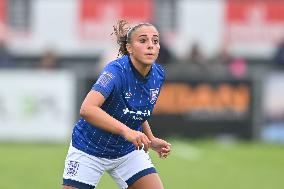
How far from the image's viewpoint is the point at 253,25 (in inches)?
1267

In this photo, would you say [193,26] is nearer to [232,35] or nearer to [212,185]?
[232,35]

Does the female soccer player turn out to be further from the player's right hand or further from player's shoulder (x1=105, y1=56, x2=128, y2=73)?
the player's right hand

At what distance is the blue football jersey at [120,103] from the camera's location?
28.8ft

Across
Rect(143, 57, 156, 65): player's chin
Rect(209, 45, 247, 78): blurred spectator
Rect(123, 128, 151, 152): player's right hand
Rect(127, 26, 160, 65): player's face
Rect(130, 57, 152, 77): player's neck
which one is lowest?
Rect(209, 45, 247, 78): blurred spectator

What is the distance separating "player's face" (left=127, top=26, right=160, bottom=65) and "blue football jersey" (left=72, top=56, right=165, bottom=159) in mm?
149

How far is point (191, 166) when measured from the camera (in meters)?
17.5

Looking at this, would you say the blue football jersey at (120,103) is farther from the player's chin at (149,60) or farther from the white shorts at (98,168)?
the player's chin at (149,60)

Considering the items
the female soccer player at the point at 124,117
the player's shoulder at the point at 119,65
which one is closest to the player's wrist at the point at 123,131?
the female soccer player at the point at 124,117

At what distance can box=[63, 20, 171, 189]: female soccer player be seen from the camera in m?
8.83

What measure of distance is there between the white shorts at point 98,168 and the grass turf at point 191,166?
493 centimetres

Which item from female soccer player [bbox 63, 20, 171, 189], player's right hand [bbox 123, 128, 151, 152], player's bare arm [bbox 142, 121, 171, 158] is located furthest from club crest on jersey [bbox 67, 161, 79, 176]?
player's right hand [bbox 123, 128, 151, 152]

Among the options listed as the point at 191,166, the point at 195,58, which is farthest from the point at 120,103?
the point at 195,58

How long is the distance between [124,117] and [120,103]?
0.16 m

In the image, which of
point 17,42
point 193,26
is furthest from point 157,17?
point 17,42
